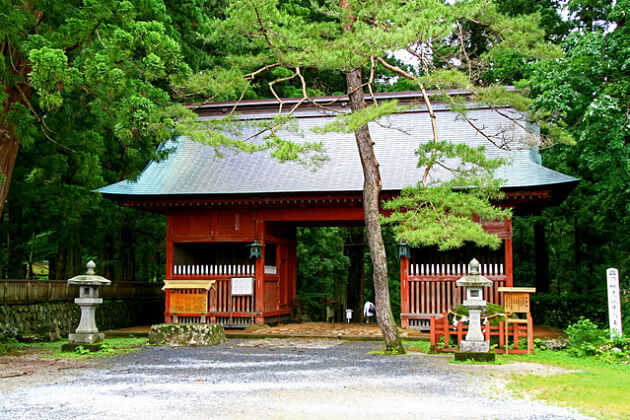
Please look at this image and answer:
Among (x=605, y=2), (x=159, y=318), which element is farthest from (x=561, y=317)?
(x=159, y=318)

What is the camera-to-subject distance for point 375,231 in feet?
33.8

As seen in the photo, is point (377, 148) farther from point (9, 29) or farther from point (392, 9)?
point (9, 29)

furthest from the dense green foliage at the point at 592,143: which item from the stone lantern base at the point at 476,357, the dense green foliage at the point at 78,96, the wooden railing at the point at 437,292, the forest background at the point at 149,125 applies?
the dense green foliage at the point at 78,96

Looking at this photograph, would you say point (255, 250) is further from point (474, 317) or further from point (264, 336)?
point (474, 317)

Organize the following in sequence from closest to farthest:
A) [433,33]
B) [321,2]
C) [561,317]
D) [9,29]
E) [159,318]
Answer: [433,33] → [9,29] → [561,317] → [159,318] → [321,2]

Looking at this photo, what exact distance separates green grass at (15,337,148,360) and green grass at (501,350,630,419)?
6603mm

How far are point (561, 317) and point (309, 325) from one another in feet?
21.1

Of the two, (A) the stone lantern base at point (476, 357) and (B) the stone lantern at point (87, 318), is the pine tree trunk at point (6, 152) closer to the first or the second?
(B) the stone lantern at point (87, 318)

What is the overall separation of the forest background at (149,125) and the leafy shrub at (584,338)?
5.94ft

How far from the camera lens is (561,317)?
618 inches

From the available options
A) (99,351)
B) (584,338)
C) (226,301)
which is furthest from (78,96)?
(584,338)

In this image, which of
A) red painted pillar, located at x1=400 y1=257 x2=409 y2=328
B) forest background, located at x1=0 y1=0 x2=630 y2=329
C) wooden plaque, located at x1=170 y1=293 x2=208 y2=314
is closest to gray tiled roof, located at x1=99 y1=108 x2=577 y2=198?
forest background, located at x1=0 y1=0 x2=630 y2=329

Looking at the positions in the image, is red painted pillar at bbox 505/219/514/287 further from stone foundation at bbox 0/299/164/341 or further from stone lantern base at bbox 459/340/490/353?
stone foundation at bbox 0/299/164/341

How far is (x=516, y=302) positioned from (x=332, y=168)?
19.2 feet
